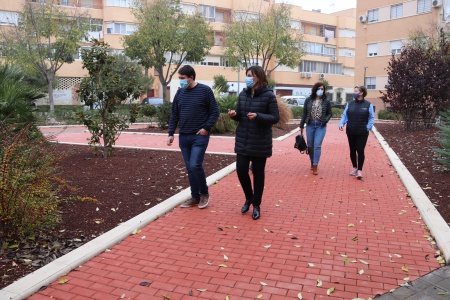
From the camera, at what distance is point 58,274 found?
3.68m

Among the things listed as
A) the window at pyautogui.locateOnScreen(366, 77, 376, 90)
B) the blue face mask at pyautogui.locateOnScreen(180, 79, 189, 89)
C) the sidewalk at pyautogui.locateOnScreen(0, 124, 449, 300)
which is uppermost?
the window at pyautogui.locateOnScreen(366, 77, 376, 90)

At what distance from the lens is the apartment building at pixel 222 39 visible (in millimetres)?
41688

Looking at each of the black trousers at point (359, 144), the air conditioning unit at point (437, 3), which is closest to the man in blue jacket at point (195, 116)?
the black trousers at point (359, 144)

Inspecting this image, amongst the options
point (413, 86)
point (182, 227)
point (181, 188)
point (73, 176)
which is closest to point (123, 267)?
point (182, 227)

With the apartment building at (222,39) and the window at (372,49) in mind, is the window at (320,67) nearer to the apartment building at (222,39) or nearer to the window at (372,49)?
the apartment building at (222,39)

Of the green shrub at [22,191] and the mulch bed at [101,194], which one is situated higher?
the green shrub at [22,191]

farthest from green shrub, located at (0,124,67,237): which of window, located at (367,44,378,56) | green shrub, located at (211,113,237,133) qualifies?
window, located at (367,44,378,56)

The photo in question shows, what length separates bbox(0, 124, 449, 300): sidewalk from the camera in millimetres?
3510

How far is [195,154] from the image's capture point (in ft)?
17.7

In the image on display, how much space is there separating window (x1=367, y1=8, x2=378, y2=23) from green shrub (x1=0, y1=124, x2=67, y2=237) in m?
39.7

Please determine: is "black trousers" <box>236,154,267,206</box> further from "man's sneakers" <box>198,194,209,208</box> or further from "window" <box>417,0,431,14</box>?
"window" <box>417,0,431,14</box>

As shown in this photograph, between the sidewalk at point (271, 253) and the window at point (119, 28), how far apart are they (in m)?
39.2

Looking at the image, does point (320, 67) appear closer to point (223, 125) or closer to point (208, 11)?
point (208, 11)

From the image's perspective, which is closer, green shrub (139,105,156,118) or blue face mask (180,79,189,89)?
blue face mask (180,79,189,89)
